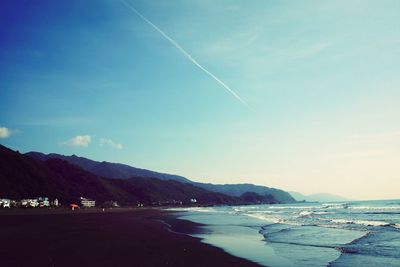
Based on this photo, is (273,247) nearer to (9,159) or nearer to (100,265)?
(100,265)

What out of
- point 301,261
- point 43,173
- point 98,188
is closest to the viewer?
point 301,261

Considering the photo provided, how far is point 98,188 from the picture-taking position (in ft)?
601

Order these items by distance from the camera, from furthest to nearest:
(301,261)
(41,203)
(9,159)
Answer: (9,159) → (41,203) → (301,261)

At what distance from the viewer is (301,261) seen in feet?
56.2

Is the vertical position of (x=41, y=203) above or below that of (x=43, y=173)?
below

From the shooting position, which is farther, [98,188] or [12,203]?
[98,188]

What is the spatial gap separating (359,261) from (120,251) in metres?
11.5

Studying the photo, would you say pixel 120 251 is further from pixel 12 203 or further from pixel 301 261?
pixel 12 203

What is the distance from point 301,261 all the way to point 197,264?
5.31 m

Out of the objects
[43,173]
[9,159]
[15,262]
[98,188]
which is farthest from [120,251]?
[98,188]

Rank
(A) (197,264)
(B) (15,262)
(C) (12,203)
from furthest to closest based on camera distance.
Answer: (C) (12,203) < (A) (197,264) < (B) (15,262)

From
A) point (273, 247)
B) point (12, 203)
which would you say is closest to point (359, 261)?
point (273, 247)

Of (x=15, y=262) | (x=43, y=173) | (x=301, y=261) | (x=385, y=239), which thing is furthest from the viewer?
(x=43, y=173)

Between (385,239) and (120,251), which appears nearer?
(120,251)
